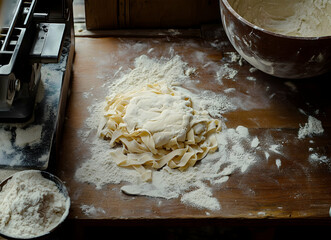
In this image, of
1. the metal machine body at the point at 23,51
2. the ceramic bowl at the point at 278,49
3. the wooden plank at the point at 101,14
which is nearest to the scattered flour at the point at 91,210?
the metal machine body at the point at 23,51

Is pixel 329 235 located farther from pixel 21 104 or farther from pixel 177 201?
pixel 21 104

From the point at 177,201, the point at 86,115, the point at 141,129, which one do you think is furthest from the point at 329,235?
the point at 86,115

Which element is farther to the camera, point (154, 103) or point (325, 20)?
point (325, 20)

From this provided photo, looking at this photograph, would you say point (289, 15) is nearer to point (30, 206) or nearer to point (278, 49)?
point (278, 49)

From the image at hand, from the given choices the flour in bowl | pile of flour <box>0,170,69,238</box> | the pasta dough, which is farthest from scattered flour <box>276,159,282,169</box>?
pile of flour <box>0,170,69,238</box>

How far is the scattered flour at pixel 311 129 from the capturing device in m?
1.62

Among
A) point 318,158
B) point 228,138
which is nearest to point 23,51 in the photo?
point 228,138

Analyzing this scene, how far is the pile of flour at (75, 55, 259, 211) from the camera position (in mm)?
1411

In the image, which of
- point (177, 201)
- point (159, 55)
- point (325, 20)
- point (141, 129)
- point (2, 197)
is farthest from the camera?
point (159, 55)

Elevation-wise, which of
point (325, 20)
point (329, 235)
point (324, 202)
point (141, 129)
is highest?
point (325, 20)

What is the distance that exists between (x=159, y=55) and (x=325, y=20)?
28.1 inches

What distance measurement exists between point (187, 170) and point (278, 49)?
1.71ft

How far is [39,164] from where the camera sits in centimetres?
139

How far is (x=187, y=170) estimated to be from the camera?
1472 mm
